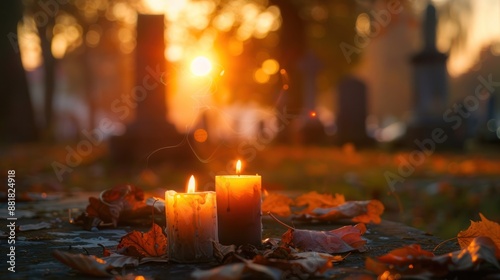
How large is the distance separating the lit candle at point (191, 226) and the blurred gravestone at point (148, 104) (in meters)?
Result: 8.86

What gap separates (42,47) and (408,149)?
17325 mm

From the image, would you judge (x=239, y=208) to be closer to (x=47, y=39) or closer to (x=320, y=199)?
(x=320, y=199)

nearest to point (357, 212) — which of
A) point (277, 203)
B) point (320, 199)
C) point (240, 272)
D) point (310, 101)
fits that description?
point (320, 199)

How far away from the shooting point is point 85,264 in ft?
6.30

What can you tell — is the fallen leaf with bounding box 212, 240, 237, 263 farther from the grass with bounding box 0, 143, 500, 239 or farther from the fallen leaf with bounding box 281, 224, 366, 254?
the grass with bounding box 0, 143, 500, 239

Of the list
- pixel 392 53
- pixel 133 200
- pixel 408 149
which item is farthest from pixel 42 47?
pixel 392 53

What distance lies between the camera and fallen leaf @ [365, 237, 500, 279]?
186 centimetres

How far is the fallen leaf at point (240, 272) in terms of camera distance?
65.6 inches

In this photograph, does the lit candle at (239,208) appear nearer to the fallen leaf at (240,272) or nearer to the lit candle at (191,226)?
the lit candle at (191,226)

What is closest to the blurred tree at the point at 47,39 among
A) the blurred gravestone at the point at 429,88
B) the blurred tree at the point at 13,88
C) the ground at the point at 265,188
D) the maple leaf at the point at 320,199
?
the blurred tree at the point at 13,88

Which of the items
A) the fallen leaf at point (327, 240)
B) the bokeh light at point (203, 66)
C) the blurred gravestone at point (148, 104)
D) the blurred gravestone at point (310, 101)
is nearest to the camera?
the fallen leaf at point (327, 240)

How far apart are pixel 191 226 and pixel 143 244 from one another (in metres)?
0.24

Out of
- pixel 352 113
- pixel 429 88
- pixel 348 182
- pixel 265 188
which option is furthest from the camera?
pixel 352 113

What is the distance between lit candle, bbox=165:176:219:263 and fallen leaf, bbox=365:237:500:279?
56cm
